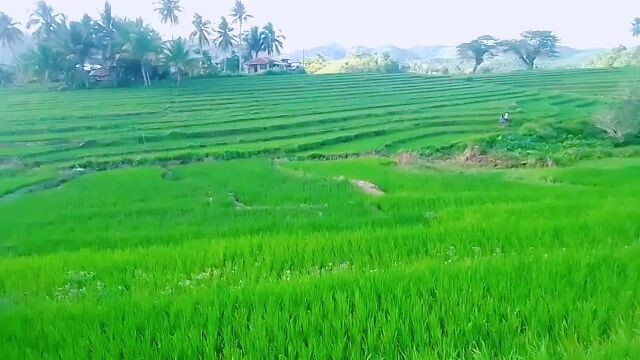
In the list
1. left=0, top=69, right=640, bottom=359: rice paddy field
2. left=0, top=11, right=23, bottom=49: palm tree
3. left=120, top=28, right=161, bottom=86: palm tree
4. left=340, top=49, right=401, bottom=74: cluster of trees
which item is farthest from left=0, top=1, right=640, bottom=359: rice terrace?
left=340, top=49, right=401, bottom=74: cluster of trees

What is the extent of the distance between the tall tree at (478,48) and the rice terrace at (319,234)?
35.4m

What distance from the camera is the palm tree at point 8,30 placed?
1957 inches

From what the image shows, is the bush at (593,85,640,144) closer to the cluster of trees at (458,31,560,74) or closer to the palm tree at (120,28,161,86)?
the palm tree at (120,28,161,86)

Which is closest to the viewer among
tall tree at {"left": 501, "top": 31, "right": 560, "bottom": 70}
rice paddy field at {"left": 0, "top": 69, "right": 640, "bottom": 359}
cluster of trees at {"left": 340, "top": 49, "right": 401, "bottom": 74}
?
rice paddy field at {"left": 0, "top": 69, "right": 640, "bottom": 359}

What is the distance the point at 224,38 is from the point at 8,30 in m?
18.8

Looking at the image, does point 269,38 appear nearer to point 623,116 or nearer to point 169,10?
point 169,10

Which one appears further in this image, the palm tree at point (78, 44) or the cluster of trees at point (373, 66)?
the cluster of trees at point (373, 66)

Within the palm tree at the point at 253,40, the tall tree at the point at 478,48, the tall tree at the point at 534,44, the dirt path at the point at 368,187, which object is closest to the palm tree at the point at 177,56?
the palm tree at the point at 253,40

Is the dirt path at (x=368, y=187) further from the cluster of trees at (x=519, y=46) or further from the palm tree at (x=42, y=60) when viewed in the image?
the cluster of trees at (x=519, y=46)

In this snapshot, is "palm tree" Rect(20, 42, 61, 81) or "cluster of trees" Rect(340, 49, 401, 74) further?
"cluster of trees" Rect(340, 49, 401, 74)

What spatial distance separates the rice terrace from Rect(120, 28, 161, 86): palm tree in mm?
11163

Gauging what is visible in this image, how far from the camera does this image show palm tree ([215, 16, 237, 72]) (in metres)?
56.1

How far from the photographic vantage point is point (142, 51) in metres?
40.3

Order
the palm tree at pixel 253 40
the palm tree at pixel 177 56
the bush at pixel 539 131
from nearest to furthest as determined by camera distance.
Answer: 1. the bush at pixel 539 131
2. the palm tree at pixel 177 56
3. the palm tree at pixel 253 40
